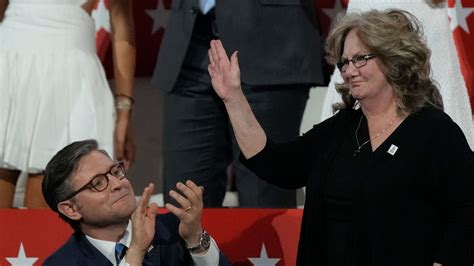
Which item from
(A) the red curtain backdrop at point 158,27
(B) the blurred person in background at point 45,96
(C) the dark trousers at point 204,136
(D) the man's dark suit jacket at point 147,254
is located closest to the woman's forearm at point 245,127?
(D) the man's dark suit jacket at point 147,254

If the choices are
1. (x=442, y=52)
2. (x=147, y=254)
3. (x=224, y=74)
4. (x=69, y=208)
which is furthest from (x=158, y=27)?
(x=147, y=254)

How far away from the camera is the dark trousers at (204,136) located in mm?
4539

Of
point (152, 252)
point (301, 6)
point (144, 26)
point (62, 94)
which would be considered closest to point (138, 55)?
point (144, 26)

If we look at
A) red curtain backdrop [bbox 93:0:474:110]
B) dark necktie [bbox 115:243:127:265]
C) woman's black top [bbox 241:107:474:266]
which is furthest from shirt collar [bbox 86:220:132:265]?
red curtain backdrop [bbox 93:0:474:110]

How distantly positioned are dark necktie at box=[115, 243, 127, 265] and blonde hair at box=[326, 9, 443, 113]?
908mm

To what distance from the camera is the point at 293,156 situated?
3854mm

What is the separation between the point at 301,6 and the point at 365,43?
→ 841 mm

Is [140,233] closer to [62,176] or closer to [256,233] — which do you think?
[62,176]

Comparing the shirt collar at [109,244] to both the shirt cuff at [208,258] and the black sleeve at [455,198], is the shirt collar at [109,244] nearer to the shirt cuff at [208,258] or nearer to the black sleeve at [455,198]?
the shirt cuff at [208,258]

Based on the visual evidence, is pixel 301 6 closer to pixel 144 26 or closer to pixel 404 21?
pixel 404 21

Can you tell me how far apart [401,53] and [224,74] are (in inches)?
21.3

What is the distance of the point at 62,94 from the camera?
473 centimetres

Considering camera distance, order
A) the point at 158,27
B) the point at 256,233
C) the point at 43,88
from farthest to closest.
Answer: the point at 158,27 < the point at 43,88 < the point at 256,233

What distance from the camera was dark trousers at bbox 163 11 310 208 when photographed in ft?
14.9
